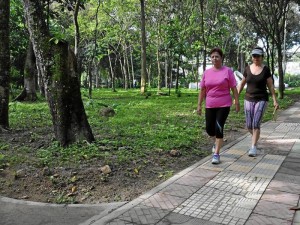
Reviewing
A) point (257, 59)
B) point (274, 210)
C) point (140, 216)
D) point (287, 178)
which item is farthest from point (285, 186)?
point (257, 59)

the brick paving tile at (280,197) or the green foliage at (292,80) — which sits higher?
the green foliage at (292,80)

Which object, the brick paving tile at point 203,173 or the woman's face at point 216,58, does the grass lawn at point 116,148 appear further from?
the woman's face at point 216,58

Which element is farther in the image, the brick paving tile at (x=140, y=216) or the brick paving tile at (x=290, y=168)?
the brick paving tile at (x=290, y=168)

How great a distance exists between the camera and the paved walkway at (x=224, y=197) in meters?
3.50

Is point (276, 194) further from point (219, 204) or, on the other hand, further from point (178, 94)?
point (178, 94)

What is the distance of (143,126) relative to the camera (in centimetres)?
878

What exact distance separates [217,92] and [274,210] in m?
2.25

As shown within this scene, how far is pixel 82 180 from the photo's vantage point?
4594 millimetres

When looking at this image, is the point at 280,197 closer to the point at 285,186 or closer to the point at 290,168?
the point at 285,186

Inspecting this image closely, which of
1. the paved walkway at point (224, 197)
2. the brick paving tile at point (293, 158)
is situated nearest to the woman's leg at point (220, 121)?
the paved walkway at point (224, 197)

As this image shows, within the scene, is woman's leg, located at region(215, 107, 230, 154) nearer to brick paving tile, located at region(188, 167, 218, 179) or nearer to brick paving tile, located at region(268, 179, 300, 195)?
brick paving tile, located at region(188, 167, 218, 179)

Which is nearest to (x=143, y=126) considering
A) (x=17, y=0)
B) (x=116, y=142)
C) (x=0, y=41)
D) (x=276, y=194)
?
(x=116, y=142)

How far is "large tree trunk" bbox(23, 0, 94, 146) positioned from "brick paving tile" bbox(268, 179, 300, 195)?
3.14 meters

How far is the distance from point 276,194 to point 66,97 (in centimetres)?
355
